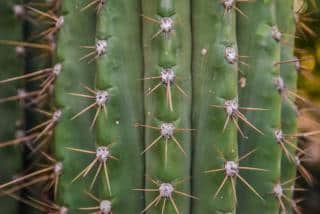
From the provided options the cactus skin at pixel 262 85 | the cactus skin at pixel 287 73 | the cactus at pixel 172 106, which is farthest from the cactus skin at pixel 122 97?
the cactus skin at pixel 287 73

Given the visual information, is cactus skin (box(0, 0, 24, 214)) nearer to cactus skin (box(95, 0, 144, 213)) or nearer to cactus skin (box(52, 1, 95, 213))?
cactus skin (box(52, 1, 95, 213))

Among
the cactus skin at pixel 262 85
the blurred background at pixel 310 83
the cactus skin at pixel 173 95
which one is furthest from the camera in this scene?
the blurred background at pixel 310 83

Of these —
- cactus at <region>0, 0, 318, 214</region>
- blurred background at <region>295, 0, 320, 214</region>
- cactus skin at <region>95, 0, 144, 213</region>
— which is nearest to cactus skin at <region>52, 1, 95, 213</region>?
cactus at <region>0, 0, 318, 214</region>

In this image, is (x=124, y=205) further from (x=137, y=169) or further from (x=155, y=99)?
(x=155, y=99)

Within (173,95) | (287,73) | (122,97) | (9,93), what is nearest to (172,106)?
(173,95)

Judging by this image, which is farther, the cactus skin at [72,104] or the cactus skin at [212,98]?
the cactus skin at [72,104]

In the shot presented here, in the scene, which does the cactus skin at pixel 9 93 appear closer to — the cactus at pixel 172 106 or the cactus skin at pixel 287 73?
the cactus at pixel 172 106
